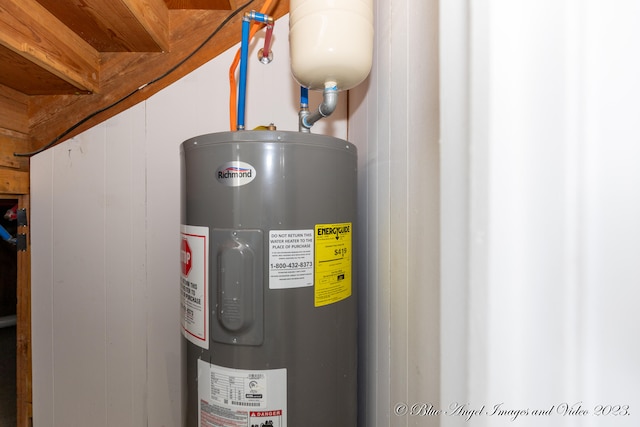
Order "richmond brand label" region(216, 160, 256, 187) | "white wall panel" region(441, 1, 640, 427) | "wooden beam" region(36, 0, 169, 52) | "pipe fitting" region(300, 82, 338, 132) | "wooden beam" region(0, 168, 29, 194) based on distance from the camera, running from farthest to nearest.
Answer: "wooden beam" region(0, 168, 29, 194), "wooden beam" region(36, 0, 169, 52), "pipe fitting" region(300, 82, 338, 132), "richmond brand label" region(216, 160, 256, 187), "white wall panel" region(441, 1, 640, 427)

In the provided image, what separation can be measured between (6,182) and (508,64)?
1.47 meters

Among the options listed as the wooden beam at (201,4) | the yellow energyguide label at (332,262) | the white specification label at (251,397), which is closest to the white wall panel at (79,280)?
the wooden beam at (201,4)

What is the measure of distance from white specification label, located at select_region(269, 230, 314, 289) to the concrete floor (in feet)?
5.60

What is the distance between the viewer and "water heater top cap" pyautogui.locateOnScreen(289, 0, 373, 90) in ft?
2.12

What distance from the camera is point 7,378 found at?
5.38 feet

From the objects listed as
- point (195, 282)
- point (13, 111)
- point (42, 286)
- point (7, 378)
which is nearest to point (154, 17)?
point (13, 111)

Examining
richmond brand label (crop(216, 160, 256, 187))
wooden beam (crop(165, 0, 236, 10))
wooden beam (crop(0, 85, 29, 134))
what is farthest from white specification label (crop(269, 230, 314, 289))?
wooden beam (crop(0, 85, 29, 134))

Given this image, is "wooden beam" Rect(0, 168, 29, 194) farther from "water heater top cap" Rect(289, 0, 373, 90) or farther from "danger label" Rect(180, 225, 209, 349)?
"water heater top cap" Rect(289, 0, 373, 90)

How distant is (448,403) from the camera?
0.37 m

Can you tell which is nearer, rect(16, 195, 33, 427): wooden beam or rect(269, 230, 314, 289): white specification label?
rect(269, 230, 314, 289): white specification label

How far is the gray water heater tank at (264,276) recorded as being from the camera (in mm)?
576

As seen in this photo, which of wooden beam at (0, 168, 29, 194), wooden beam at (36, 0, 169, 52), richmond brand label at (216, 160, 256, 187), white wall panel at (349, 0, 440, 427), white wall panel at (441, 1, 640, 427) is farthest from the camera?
wooden beam at (0, 168, 29, 194)

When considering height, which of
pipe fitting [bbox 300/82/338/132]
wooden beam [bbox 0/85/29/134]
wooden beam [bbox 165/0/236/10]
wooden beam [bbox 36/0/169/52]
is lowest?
pipe fitting [bbox 300/82/338/132]

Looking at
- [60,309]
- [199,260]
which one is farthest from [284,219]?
[60,309]
